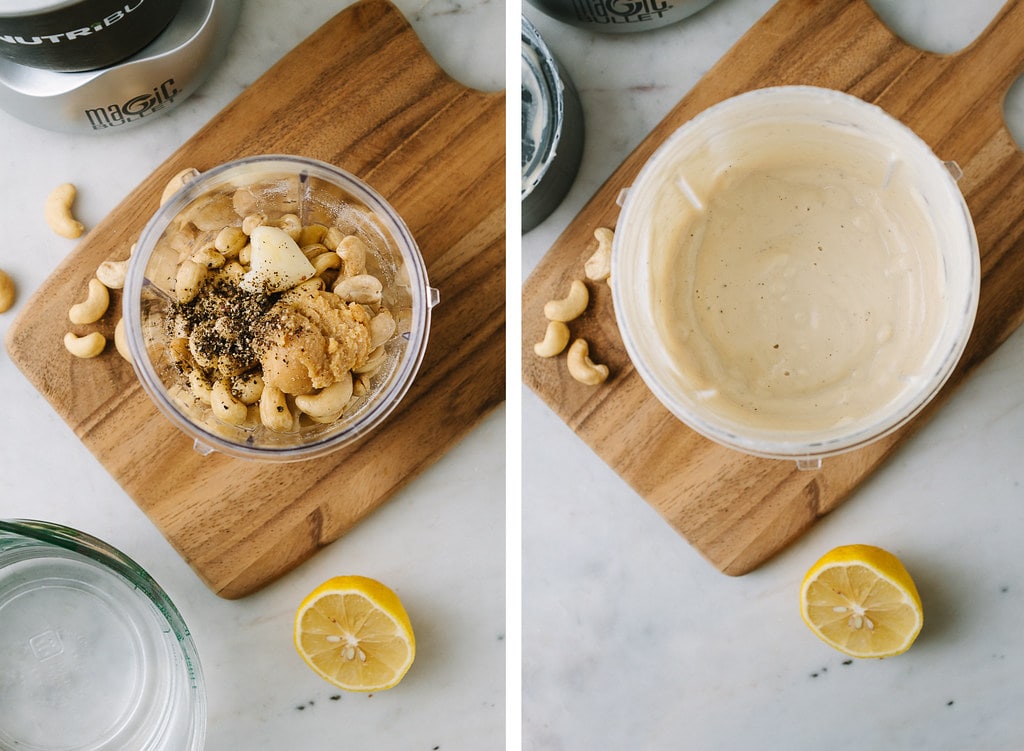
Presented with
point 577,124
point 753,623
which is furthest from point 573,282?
point 753,623

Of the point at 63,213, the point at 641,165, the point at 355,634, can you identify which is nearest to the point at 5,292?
the point at 63,213

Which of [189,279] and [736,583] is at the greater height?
[189,279]

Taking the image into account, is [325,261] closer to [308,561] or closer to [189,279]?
[189,279]

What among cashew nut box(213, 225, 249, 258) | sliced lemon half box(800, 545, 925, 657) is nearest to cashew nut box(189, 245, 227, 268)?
cashew nut box(213, 225, 249, 258)

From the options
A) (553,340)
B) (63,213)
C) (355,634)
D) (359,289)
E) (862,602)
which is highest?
(63,213)

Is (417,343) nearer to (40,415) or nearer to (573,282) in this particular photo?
(573,282)

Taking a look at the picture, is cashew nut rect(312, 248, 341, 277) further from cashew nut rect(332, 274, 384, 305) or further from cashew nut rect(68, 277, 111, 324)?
cashew nut rect(68, 277, 111, 324)
